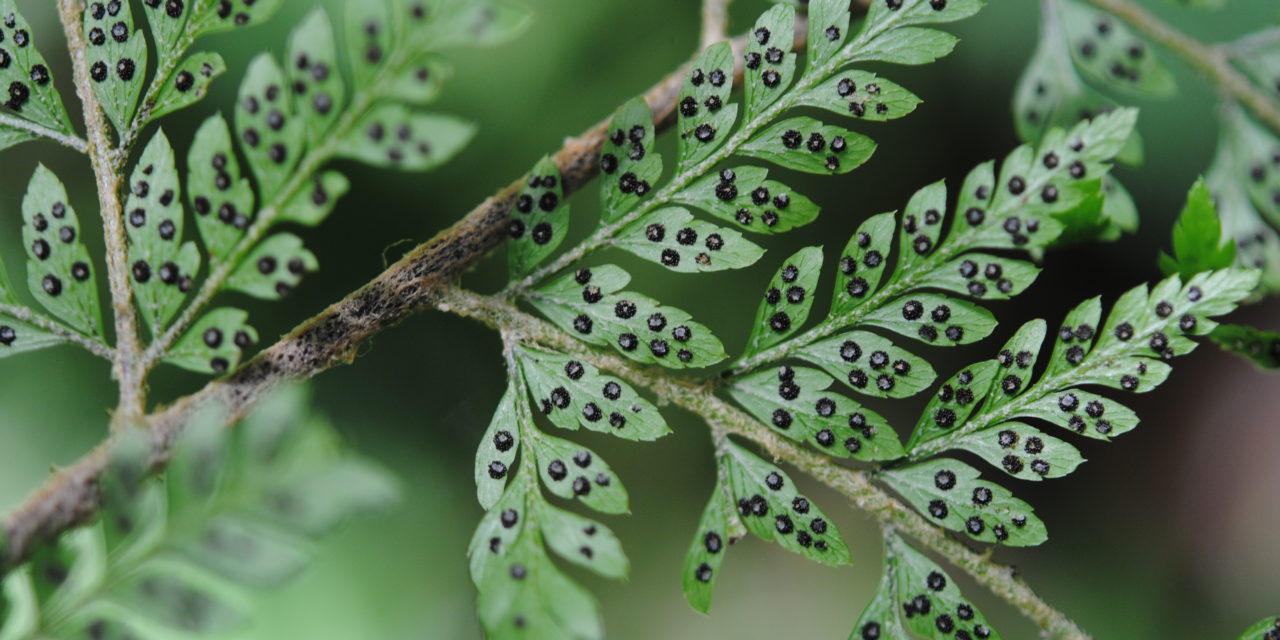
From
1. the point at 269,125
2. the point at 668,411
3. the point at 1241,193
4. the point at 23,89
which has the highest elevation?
the point at 1241,193

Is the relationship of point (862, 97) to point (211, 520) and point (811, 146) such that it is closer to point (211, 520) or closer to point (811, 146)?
point (811, 146)

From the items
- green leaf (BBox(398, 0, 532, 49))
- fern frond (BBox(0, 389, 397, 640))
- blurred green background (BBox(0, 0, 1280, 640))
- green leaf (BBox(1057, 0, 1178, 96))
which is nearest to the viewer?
fern frond (BBox(0, 389, 397, 640))

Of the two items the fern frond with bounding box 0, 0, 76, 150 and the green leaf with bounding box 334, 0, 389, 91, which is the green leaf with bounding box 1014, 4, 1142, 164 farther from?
the fern frond with bounding box 0, 0, 76, 150

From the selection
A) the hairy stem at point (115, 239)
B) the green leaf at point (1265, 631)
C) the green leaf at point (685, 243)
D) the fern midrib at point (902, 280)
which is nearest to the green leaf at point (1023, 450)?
the fern midrib at point (902, 280)

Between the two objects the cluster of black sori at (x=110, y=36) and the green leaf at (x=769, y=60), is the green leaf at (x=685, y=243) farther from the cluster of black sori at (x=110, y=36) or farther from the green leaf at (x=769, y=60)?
the cluster of black sori at (x=110, y=36)

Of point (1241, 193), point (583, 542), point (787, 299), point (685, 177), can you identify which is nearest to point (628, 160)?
point (685, 177)

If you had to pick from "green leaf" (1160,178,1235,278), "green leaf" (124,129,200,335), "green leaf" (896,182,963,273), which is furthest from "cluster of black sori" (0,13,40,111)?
"green leaf" (1160,178,1235,278)

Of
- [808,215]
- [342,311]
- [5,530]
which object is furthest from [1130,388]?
[5,530]
